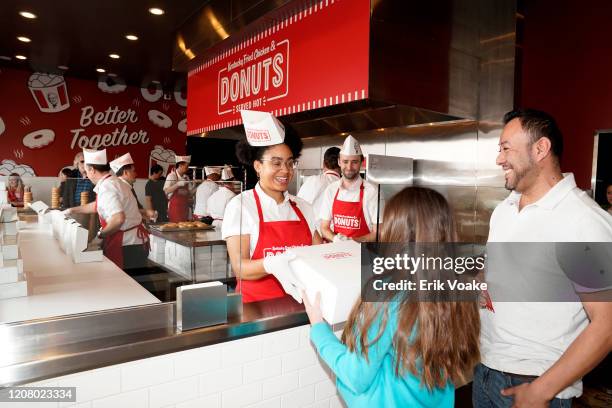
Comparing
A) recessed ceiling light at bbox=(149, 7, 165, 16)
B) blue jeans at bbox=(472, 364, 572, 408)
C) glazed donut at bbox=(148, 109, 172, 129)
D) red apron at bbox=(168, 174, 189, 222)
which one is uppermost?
recessed ceiling light at bbox=(149, 7, 165, 16)

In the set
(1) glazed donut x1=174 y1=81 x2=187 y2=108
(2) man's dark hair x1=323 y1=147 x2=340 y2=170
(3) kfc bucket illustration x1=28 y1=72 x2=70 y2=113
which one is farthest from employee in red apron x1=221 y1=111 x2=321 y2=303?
(1) glazed donut x1=174 y1=81 x2=187 y2=108

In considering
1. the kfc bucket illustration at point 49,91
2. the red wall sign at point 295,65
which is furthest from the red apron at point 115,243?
the kfc bucket illustration at point 49,91

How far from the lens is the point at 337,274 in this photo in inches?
45.7

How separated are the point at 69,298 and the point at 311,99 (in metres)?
1.95

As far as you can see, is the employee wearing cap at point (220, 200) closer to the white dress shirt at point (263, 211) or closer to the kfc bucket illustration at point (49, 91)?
the white dress shirt at point (263, 211)

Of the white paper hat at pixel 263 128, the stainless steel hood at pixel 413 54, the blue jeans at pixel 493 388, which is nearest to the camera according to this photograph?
the blue jeans at pixel 493 388

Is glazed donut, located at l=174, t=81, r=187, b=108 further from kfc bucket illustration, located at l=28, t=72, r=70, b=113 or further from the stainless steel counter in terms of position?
the stainless steel counter

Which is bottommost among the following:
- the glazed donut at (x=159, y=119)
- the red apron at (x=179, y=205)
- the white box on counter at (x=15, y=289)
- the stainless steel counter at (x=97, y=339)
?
the stainless steel counter at (x=97, y=339)

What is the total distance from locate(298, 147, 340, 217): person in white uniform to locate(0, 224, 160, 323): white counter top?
9.18 feet

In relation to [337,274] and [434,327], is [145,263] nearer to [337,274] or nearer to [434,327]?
[337,274]

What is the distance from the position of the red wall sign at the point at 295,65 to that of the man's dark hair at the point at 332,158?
1.01 m

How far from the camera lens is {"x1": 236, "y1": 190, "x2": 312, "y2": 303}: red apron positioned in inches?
74.6

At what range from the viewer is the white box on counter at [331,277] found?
3.67ft

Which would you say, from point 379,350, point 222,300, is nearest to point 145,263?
point 222,300
